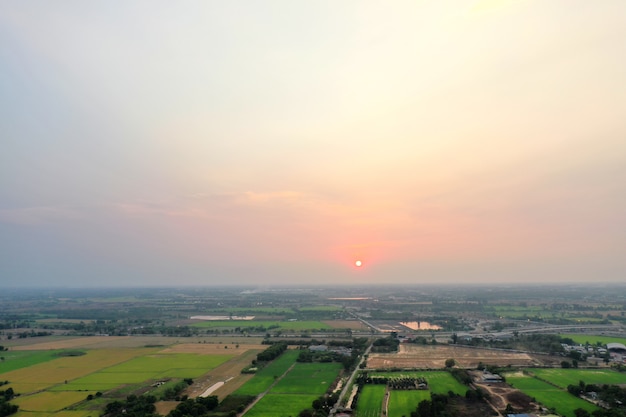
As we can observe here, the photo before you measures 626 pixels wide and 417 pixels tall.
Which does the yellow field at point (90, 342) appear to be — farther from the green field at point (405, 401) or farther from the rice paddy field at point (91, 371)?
the green field at point (405, 401)

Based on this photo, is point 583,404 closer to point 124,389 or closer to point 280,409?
point 280,409

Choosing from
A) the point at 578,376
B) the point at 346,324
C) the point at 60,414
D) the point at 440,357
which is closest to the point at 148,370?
the point at 60,414

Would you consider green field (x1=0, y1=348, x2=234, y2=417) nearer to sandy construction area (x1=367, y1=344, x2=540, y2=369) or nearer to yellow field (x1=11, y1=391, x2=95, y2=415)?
yellow field (x1=11, y1=391, x2=95, y2=415)

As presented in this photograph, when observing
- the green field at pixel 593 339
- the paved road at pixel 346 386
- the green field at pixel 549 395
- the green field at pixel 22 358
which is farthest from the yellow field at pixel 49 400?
the green field at pixel 593 339

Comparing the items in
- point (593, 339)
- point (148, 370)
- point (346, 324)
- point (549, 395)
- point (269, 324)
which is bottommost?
point (269, 324)

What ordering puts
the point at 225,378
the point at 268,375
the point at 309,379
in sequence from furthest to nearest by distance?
the point at 268,375 < the point at 225,378 < the point at 309,379

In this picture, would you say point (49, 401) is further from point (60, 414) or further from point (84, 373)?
point (84, 373)
